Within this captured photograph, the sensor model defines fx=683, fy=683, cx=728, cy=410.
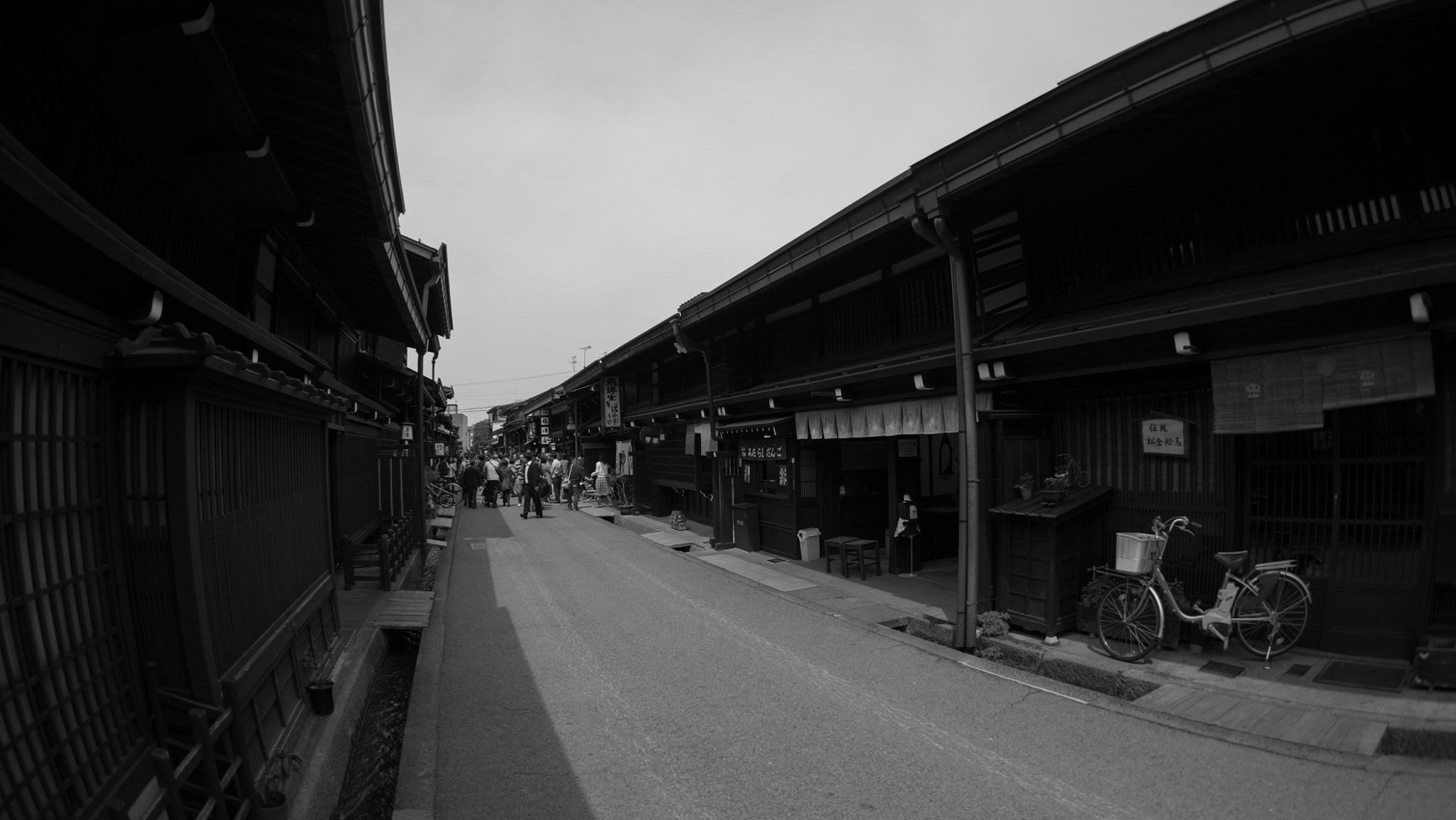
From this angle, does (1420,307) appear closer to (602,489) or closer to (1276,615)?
(1276,615)

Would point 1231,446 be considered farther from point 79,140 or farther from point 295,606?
point 79,140

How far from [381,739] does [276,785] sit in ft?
7.80

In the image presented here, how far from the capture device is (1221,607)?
22.1 ft

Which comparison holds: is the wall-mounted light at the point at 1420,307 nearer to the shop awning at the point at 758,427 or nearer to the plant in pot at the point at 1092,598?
the plant in pot at the point at 1092,598

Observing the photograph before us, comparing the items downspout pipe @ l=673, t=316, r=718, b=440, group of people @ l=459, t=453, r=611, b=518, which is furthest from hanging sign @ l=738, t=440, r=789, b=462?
group of people @ l=459, t=453, r=611, b=518

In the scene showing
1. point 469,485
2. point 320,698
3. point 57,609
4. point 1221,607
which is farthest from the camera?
point 469,485

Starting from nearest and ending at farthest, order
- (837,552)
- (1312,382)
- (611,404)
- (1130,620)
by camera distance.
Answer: (1312,382) < (1130,620) < (837,552) < (611,404)

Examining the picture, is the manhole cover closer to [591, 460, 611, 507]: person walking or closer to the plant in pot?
the plant in pot

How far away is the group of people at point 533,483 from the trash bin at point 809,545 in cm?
1287

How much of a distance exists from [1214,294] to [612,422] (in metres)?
21.8

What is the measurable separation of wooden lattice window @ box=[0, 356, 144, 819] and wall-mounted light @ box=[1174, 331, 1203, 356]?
807cm

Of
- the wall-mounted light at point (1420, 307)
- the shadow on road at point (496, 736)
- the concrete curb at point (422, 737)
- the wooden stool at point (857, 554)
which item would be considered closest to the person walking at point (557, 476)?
the wooden stool at point (857, 554)

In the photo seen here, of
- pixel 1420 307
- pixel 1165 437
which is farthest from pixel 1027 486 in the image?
pixel 1420 307

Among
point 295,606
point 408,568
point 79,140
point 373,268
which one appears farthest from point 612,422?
point 79,140
